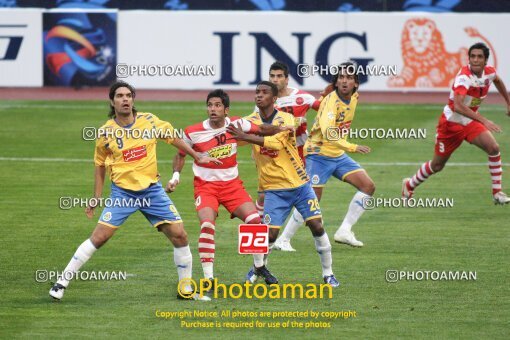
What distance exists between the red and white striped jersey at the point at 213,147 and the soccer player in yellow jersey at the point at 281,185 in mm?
355

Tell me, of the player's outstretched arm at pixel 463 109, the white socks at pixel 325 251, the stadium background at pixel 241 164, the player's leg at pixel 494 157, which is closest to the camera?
the stadium background at pixel 241 164

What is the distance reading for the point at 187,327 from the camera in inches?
450

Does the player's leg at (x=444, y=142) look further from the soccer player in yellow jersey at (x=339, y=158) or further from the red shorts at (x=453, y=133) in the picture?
the soccer player in yellow jersey at (x=339, y=158)

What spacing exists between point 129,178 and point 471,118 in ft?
22.9

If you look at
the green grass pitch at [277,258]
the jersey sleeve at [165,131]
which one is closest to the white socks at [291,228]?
the green grass pitch at [277,258]

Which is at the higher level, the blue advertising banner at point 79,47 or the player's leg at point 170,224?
the blue advertising banner at point 79,47

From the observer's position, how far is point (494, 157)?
18.2 meters

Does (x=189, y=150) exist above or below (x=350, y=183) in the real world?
above

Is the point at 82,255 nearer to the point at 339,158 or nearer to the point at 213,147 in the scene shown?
the point at 213,147

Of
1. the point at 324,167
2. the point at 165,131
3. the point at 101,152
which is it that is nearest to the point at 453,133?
the point at 324,167

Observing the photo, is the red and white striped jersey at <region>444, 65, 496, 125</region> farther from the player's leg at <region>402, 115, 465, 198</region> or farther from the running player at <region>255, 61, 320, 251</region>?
the running player at <region>255, 61, 320, 251</region>

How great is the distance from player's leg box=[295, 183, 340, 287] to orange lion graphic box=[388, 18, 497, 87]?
18.0 m

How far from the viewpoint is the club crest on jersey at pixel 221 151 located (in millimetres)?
13250

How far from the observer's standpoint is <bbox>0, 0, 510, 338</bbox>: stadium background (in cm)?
1219
